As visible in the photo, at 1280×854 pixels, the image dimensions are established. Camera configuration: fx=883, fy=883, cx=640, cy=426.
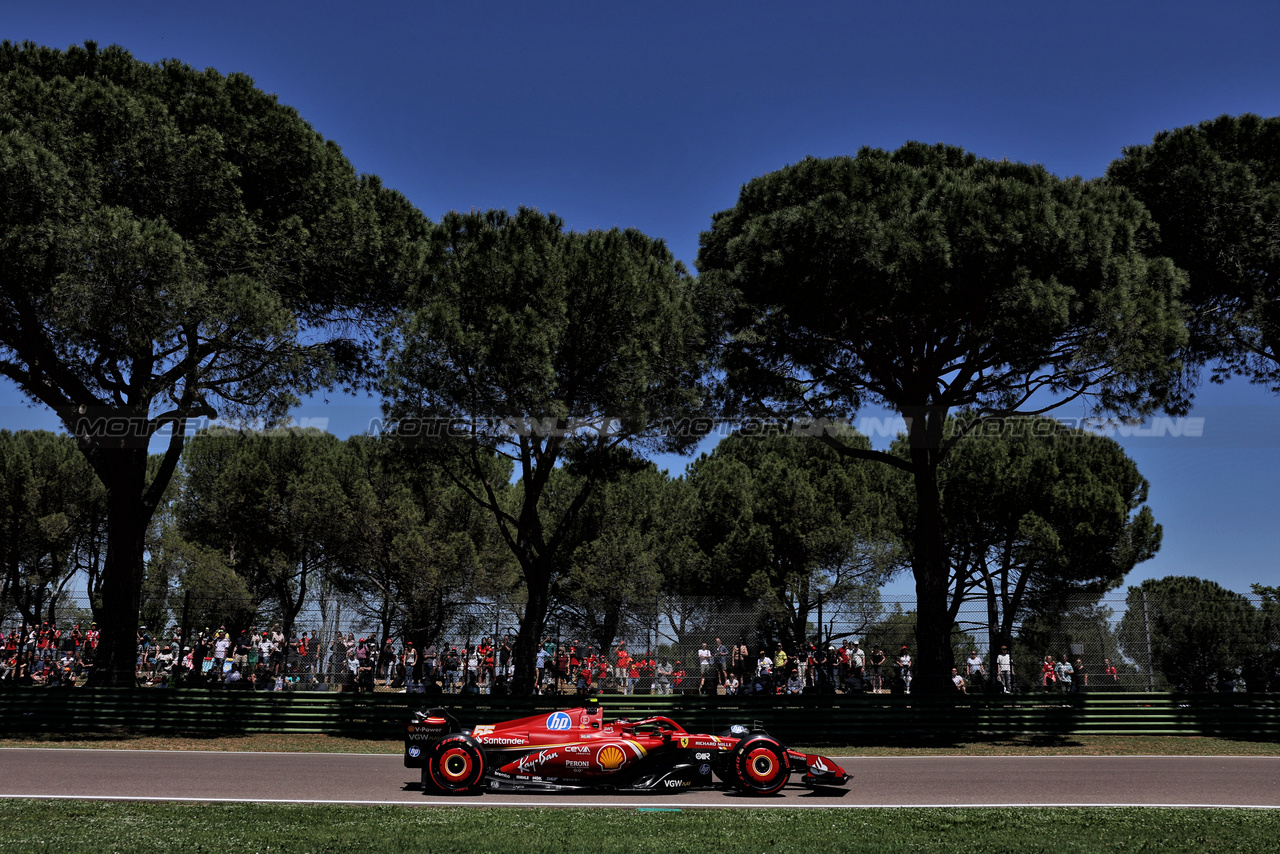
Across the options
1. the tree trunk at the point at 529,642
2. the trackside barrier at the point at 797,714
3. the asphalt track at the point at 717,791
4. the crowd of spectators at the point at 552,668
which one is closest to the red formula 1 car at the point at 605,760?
the asphalt track at the point at 717,791

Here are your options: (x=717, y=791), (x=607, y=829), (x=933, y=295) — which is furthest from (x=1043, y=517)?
(x=607, y=829)

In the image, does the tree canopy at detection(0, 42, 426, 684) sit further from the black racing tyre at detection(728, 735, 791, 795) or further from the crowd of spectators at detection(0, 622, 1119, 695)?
the black racing tyre at detection(728, 735, 791, 795)

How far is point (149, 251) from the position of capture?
15.6 metres

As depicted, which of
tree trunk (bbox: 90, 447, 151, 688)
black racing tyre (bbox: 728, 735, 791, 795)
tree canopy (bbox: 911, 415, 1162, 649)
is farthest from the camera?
tree canopy (bbox: 911, 415, 1162, 649)

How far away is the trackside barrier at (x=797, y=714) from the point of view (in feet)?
53.4

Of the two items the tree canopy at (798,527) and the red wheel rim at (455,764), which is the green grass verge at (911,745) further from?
the tree canopy at (798,527)

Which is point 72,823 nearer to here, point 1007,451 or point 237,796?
point 237,796

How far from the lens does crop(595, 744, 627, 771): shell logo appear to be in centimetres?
972

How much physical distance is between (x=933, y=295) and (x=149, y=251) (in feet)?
46.7

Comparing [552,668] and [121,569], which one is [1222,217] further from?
[121,569]

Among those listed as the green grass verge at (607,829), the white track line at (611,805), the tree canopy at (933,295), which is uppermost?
the tree canopy at (933,295)

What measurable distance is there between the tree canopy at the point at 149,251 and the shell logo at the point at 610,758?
36.3 ft

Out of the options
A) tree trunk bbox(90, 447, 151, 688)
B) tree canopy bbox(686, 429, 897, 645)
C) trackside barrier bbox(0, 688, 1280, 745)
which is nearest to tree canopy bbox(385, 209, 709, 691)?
trackside barrier bbox(0, 688, 1280, 745)

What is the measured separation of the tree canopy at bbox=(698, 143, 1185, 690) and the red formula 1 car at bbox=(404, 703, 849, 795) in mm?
8485
